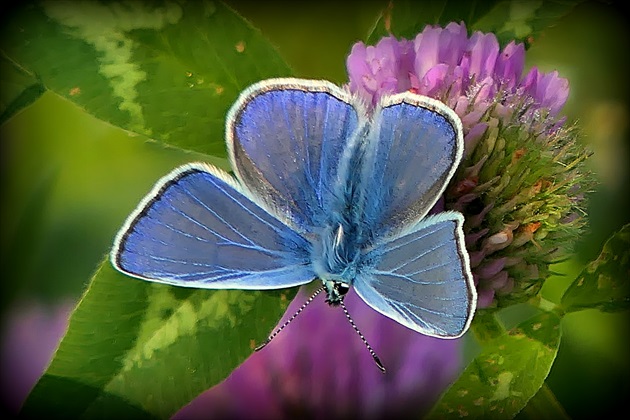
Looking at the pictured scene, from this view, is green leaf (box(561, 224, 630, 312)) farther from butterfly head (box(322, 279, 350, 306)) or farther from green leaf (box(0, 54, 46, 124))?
green leaf (box(0, 54, 46, 124))

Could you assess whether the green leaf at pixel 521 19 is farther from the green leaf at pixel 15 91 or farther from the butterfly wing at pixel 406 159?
the green leaf at pixel 15 91

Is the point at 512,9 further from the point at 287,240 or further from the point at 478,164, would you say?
the point at 287,240

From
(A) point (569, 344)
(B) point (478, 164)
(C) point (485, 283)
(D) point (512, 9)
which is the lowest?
(A) point (569, 344)

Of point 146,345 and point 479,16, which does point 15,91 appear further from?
point 479,16

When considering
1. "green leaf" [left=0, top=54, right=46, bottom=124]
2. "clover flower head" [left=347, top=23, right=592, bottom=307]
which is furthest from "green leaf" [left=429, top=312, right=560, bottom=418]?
"green leaf" [left=0, top=54, right=46, bottom=124]

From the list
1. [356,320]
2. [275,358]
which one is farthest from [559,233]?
[275,358]

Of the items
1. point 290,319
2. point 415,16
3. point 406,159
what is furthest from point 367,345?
point 415,16

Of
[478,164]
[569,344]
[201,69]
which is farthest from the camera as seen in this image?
[569,344]
